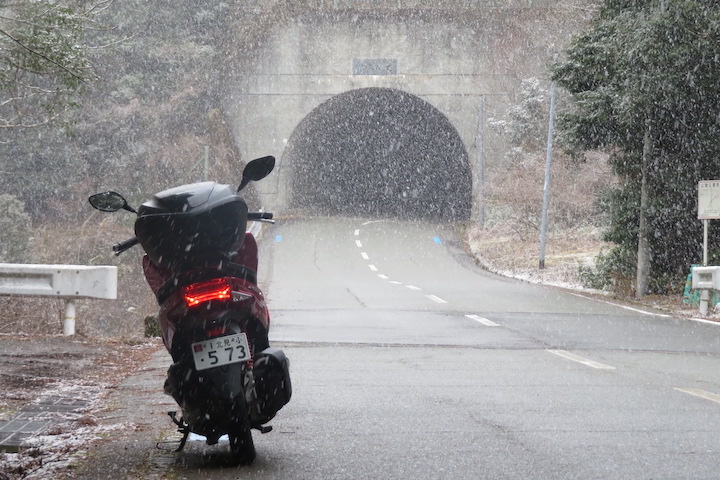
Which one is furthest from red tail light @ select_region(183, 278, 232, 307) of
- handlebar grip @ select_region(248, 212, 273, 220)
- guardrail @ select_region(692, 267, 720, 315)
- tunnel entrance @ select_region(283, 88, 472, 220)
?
tunnel entrance @ select_region(283, 88, 472, 220)

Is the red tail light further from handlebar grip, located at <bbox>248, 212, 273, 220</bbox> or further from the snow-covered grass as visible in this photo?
the snow-covered grass

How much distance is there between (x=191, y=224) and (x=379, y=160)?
1800 inches

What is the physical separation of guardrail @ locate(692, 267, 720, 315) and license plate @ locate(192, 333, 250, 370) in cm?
1186

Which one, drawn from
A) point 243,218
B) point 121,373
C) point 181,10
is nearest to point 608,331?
point 121,373

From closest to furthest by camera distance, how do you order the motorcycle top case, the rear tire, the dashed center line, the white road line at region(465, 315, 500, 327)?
the motorcycle top case, the rear tire, the white road line at region(465, 315, 500, 327), the dashed center line

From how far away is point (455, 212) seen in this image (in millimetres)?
45906

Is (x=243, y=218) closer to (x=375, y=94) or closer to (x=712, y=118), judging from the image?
(x=712, y=118)

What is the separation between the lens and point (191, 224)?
4.04m

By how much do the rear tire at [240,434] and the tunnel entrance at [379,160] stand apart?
40019 millimetres

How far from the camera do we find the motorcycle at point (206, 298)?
13.4 ft

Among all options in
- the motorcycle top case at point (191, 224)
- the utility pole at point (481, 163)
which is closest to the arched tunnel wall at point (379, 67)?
the utility pole at point (481, 163)

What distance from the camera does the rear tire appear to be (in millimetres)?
4176

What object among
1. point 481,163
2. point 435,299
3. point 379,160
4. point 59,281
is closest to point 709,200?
point 435,299

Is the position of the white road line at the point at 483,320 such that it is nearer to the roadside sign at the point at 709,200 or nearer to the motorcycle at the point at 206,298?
the roadside sign at the point at 709,200
